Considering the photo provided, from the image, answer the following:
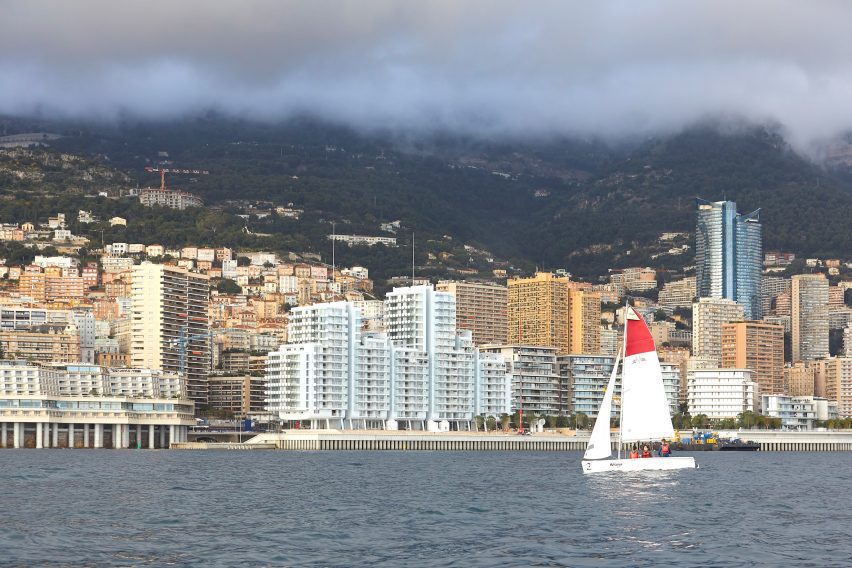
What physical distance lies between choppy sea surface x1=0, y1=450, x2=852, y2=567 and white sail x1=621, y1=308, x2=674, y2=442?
3181mm

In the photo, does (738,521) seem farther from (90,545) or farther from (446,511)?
(90,545)

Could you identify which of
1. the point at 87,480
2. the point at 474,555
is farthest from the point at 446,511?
the point at 87,480

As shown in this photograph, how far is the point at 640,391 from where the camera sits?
9694cm

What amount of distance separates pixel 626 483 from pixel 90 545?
41.4m

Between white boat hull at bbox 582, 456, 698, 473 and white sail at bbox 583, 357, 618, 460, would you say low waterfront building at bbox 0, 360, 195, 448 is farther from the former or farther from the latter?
white sail at bbox 583, 357, 618, 460

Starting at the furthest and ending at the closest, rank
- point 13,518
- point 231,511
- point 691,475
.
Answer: point 691,475 → point 231,511 → point 13,518

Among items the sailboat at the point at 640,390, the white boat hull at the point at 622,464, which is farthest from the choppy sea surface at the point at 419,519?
the sailboat at the point at 640,390

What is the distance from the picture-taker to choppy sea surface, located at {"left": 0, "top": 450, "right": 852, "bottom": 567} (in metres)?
57.4

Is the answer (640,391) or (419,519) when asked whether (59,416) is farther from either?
(419,519)

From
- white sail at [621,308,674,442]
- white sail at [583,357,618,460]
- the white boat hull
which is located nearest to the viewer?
white sail at [621,308,674,442]

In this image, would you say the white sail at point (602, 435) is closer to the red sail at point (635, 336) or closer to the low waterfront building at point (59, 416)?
the red sail at point (635, 336)

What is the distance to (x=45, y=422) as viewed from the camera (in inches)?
7500

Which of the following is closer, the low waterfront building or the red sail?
the red sail

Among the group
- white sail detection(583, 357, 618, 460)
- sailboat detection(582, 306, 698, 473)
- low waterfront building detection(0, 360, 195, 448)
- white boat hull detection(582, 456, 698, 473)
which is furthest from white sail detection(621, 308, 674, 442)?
low waterfront building detection(0, 360, 195, 448)
